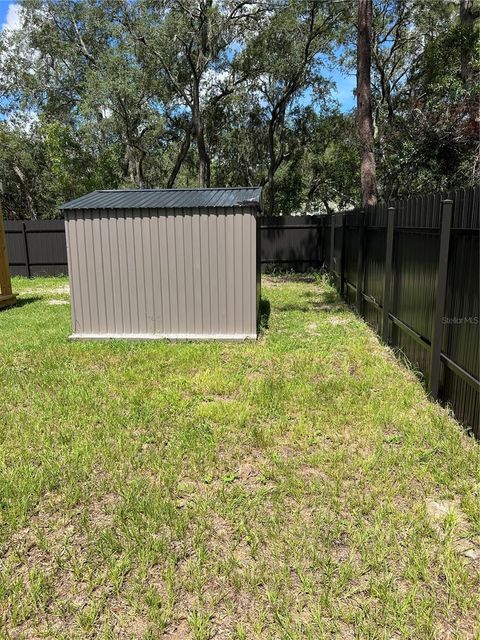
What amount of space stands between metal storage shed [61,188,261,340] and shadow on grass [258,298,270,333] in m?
0.74

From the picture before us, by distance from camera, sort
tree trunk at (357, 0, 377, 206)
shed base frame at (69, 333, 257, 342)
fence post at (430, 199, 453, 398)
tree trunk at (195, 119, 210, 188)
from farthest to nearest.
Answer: tree trunk at (195, 119, 210, 188)
tree trunk at (357, 0, 377, 206)
shed base frame at (69, 333, 257, 342)
fence post at (430, 199, 453, 398)

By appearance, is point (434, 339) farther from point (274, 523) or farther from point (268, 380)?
point (274, 523)

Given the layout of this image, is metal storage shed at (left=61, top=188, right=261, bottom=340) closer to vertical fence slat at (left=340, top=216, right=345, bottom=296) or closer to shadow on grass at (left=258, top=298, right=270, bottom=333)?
shadow on grass at (left=258, top=298, right=270, bottom=333)

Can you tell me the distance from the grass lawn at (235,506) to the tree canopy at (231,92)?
1111 centimetres

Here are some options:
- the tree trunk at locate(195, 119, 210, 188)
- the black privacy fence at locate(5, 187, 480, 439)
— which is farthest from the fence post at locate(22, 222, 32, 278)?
the black privacy fence at locate(5, 187, 480, 439)

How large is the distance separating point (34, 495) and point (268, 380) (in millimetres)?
2409

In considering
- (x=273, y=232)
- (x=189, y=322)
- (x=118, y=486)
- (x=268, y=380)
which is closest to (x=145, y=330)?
(x=189, y=322)

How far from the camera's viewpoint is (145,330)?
6.28 metres

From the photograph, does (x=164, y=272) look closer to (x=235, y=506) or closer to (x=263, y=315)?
(x=263, y=315)

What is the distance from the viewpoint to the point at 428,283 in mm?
4145

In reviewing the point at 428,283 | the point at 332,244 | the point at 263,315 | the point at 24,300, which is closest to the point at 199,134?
the point at 332,244

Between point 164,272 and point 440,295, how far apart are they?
3556 millimetres

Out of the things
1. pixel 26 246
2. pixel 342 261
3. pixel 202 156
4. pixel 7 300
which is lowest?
pixel 7 300

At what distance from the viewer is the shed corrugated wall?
5.95m
